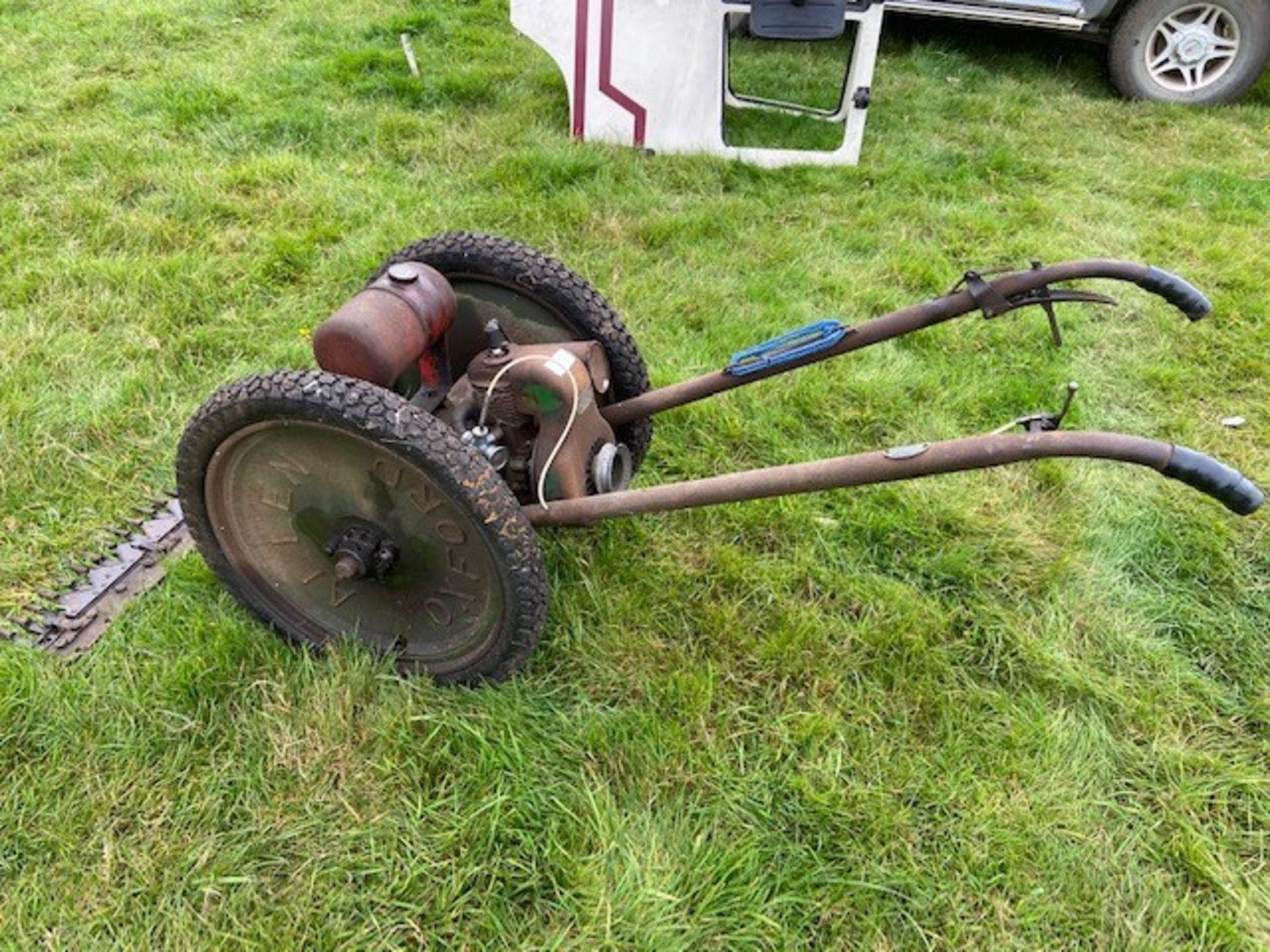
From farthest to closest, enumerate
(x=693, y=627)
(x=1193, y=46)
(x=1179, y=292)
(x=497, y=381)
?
(x=1193, y=46) → (x=693, y=627) → (x=497, y=381) → (x=1179, y=292)

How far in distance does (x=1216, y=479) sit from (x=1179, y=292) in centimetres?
64

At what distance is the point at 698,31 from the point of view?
13.9ft

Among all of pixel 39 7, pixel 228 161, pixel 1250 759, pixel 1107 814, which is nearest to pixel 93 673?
pixel 1107 814

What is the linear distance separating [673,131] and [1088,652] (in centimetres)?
318

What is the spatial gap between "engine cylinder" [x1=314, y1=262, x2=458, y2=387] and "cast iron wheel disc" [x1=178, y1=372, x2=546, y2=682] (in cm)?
14

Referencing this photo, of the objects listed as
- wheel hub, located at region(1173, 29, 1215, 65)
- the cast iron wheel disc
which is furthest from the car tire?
the cast iron wheel disc

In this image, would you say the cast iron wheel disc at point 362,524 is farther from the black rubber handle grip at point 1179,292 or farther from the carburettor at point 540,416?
the black rubber handle grip at point 1179,292

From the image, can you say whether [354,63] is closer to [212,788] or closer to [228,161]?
[228,161]

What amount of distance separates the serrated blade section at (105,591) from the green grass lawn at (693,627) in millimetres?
105

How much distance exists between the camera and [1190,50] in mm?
5410

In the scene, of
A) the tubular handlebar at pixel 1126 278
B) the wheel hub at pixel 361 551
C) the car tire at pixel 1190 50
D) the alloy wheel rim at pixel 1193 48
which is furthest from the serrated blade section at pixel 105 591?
the alloy wheel rim at pixel 1193 48

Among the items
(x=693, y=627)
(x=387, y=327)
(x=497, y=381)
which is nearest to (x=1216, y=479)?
(x=693, y=627)

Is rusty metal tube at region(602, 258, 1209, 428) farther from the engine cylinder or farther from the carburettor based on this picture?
the engine cylinder

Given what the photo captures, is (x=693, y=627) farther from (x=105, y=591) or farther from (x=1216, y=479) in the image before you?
(x=105, y=591)
